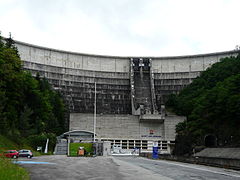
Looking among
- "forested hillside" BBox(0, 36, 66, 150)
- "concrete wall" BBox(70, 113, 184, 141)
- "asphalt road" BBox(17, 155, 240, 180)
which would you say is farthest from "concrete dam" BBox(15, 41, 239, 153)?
"asphalt road" BBox(17, 155, 240, 180)

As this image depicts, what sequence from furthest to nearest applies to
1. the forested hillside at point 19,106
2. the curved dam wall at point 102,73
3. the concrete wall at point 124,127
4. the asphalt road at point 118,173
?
the curved dam wall at point 102,73, the concrete wall at point 124,127, the forested hillside at point 19,106, the asphalt road at point 118,173

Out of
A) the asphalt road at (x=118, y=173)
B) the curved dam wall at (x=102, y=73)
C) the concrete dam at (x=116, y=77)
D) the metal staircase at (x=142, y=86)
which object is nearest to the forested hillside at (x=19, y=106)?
the concrete dam at (x=116, y=77)

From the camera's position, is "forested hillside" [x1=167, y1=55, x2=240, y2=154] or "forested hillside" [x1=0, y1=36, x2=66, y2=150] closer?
"forested hillside" [x1=167, y1=55, x2=240, y2=154]

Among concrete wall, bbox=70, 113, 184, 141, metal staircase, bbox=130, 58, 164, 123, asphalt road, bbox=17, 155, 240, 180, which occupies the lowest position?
asphalt road, bbox=17, 155, 240, 180

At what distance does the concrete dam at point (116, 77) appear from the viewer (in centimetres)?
9581

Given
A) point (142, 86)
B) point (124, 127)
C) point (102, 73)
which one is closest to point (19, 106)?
point (124, 127)

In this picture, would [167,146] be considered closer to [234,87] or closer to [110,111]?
[110,111]

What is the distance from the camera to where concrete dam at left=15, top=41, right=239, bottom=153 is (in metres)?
95.8

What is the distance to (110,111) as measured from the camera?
313ft

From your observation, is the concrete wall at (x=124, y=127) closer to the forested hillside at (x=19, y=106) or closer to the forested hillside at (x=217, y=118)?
the forested hillside at (x=19, y=106)

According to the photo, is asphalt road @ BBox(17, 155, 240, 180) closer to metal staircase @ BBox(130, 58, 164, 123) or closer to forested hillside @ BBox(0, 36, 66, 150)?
forested hillside @ BBox(0, 36, 66, 150)

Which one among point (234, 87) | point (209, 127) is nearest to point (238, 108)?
point (234, 87)

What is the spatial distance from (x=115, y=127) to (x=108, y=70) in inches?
1167

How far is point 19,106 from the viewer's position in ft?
208
